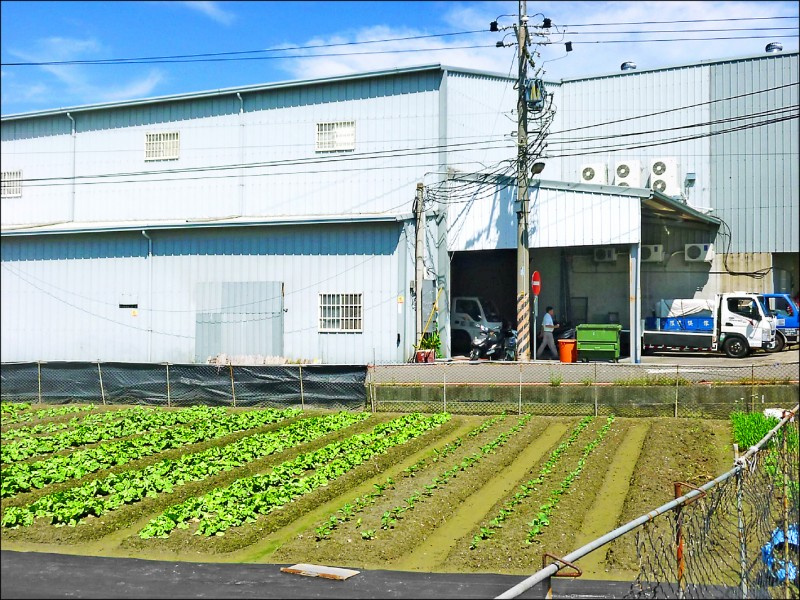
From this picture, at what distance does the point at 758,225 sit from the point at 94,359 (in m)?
28.2

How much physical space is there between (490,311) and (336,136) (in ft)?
31.1

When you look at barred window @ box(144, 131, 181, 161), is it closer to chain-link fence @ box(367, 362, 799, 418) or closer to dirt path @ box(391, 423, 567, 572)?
chain-link fence @ box(367, 362, 799, 418)

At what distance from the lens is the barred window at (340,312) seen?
94.5 ft

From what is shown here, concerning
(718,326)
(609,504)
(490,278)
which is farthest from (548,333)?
(609,504)

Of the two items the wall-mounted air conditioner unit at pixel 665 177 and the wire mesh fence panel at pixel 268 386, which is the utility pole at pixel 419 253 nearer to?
the wire mesh fence panel at pixel 268 386

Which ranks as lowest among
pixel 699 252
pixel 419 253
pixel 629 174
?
pixel 419 253

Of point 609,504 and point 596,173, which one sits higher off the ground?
point 596,173

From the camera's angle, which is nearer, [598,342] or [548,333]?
[598,342]

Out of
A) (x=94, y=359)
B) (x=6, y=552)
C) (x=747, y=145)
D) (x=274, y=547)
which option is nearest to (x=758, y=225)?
(x=747, y=145)

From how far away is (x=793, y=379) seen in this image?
2117 centimetres

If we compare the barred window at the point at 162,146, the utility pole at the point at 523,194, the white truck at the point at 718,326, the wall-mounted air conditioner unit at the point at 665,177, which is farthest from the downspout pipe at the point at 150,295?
the wall-mounted air conditioner unit at the point at 665,177

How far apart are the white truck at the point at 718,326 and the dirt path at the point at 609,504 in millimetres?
13072

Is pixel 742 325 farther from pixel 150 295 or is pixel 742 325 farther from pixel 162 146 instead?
pixel 162 146

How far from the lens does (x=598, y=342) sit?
28047 millimetres
